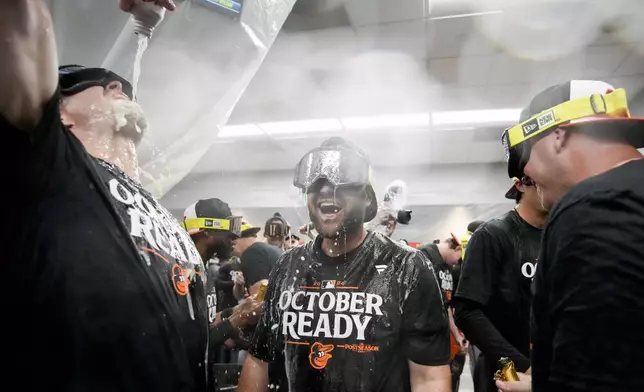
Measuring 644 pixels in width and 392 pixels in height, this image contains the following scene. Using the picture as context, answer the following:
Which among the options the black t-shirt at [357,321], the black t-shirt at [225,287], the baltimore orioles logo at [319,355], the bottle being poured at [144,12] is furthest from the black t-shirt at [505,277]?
the black t-shirt at [225,287]

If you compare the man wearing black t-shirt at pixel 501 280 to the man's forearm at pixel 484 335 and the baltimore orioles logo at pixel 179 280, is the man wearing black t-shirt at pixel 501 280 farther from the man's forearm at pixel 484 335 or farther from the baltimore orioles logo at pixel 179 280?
the baltimore orioles logo at pixel 179 280

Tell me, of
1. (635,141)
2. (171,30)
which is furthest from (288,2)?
(635,141)

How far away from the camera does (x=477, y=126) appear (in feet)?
16.5

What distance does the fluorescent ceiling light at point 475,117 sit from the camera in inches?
185

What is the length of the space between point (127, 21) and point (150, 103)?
398mm

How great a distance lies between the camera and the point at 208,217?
9.71 feet

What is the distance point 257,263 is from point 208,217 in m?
0.42

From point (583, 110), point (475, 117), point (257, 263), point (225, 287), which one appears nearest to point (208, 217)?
point (257, 263)

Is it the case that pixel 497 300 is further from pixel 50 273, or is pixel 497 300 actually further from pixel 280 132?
pixel 280 132

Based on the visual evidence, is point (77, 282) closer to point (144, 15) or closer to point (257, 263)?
point (144, 15)

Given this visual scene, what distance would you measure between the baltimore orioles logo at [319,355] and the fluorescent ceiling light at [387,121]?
120 inches

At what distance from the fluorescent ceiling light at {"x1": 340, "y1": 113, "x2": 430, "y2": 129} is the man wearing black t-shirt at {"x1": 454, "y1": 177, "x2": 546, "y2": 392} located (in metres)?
2.59

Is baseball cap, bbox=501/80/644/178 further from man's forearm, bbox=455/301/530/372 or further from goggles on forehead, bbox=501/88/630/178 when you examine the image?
man's forearm, bbox=455/301/530/372

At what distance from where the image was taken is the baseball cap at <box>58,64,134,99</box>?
1091mm
